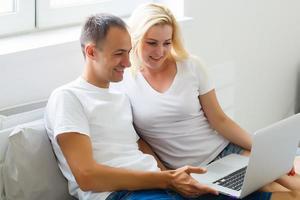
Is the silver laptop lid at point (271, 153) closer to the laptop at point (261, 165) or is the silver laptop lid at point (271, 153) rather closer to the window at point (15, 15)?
the laptop at point (261, 165)

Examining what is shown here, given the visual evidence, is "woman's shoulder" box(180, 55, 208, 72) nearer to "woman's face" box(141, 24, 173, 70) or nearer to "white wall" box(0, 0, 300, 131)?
"woman's face" box(141, 24, 173, 70)

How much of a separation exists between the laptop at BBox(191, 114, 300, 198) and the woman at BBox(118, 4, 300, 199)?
0.47 ft

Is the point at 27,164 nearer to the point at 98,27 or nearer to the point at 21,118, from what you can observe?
the point at 21,118

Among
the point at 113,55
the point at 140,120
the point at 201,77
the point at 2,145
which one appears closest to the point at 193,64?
the point at 201,77

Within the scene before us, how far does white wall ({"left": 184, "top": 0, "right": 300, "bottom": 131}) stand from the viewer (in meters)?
2.96

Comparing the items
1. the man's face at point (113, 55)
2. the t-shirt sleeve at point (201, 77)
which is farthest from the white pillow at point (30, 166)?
the t-shirt sleeve at point (201, 77)

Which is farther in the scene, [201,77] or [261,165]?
[201,77]

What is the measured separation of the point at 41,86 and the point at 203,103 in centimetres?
61

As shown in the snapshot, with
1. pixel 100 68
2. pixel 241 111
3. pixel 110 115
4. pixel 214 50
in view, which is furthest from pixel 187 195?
pixel 241 111

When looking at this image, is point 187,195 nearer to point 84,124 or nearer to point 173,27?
point 84,124

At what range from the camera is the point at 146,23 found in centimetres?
224

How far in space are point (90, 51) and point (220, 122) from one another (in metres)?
0.61

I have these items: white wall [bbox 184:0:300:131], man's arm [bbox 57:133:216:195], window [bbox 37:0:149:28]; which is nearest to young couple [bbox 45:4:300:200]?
man's arm [bbox 57:133:216:195]

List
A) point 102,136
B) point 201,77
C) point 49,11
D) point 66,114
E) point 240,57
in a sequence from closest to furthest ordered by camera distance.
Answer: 1. point 66,114
2. point 102,136
3. point 201,77
4. point 49,11
5. point 240,57
